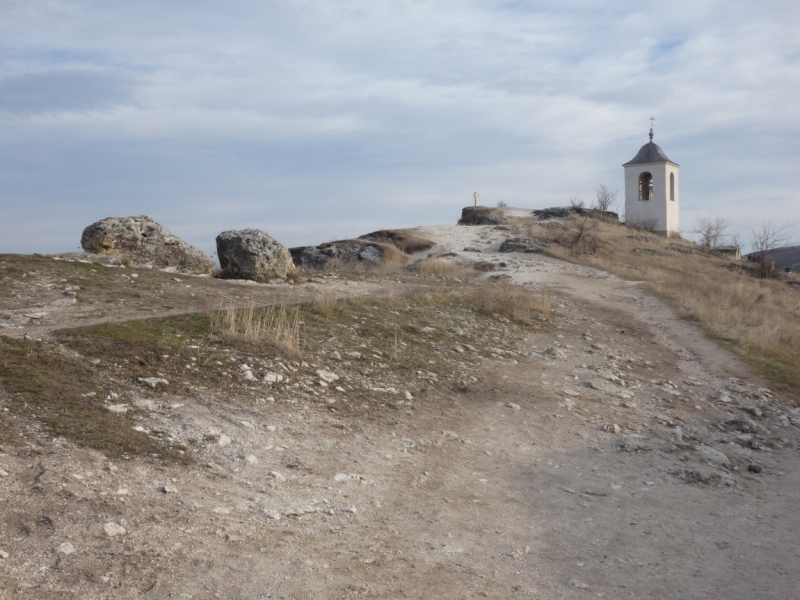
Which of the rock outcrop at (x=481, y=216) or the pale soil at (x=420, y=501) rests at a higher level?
the rock outcrop at (x=481, y=216)

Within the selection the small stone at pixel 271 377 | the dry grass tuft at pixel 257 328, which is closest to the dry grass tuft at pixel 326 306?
the dry grass tuft at pixel 257 328

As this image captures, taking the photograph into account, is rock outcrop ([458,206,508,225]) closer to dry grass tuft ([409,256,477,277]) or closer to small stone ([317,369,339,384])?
dry grass tuft ([409,256,477,277])

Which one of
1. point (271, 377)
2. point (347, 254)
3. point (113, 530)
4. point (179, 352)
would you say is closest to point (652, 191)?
point (347, 254)

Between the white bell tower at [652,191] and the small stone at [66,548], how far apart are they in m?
40.8

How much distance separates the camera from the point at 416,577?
415 centimetres

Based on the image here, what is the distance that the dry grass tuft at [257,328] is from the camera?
7.91 meters

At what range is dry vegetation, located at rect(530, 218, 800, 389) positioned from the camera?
12.8 m

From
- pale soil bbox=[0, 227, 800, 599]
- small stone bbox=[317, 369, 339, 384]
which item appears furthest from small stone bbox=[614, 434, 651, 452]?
small stone bbox=[317, 369, 339, 384]

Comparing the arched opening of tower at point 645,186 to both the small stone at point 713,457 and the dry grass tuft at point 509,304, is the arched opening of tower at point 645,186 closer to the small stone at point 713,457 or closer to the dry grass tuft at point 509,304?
the dry grass tuft at point 509,304

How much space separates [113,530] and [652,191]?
138ft

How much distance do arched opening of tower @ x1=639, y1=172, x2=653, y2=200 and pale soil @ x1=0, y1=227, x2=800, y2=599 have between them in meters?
35.6

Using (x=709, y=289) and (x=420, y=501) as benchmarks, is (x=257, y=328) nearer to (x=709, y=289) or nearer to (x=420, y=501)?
(x=420, y=501)

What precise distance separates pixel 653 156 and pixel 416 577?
4177 centimetres

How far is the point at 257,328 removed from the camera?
26.3ft
